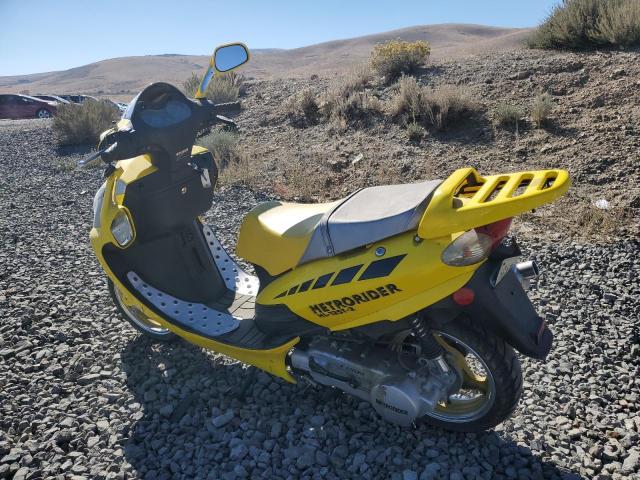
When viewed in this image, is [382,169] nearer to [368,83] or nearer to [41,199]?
[368,83]

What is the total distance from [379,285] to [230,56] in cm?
181

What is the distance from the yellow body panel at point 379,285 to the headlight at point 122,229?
1121mm

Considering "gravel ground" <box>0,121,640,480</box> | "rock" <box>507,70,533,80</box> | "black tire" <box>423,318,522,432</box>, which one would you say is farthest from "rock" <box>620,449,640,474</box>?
"rock" <box>507,70,533,80</box>

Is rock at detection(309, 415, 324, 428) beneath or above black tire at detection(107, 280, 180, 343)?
beneath

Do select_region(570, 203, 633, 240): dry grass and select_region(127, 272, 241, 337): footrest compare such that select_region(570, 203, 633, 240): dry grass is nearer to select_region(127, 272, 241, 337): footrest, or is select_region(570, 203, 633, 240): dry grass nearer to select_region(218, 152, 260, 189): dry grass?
select_region(127, 272, 241, 337): footrest

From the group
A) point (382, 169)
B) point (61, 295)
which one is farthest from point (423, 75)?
point (61, 295)

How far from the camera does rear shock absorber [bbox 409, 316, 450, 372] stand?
233 centimetres

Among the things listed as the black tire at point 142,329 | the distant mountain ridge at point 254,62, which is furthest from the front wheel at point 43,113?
the distant mountain ridge at point 254,62

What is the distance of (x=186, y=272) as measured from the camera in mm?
3498

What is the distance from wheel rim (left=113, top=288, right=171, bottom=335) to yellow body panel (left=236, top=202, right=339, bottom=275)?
1.21 m

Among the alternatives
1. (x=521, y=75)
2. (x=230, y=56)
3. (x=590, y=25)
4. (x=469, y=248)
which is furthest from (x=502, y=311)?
(x=590, y=25)

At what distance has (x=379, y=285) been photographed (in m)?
2.26

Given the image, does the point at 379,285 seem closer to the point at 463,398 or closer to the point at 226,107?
the point at 463,398

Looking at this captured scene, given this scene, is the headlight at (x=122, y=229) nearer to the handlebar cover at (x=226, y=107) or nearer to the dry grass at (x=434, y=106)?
the handlebar cover at (x=226, y=107)
